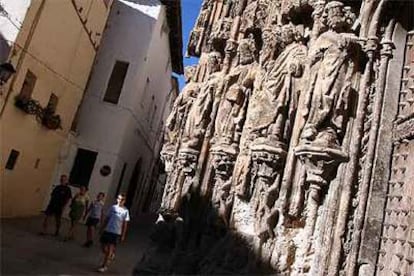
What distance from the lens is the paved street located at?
6.95m

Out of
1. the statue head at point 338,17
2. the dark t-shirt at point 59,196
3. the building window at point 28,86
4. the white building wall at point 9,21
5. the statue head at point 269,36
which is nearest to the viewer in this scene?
the statue head at point 338,17

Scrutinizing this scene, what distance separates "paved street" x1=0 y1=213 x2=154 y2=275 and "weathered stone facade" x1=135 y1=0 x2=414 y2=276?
106 inches

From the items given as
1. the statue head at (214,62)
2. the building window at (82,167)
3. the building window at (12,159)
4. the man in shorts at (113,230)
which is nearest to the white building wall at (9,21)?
the building window at (12,159)

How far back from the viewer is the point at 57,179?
14984 millimetres

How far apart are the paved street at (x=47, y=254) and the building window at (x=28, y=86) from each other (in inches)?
116

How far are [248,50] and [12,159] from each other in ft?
26.9

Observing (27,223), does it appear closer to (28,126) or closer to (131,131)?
(28,126)

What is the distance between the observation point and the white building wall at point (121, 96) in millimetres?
15648

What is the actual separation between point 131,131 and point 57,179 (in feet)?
10.5

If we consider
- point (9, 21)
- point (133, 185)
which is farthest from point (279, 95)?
point (133, 185)

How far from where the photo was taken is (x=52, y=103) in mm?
13555

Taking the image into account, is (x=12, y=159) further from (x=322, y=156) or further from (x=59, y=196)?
(x=322, y=156)

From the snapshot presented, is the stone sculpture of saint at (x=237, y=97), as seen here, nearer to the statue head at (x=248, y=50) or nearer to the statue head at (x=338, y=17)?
the statue head at (x=248, y=50)

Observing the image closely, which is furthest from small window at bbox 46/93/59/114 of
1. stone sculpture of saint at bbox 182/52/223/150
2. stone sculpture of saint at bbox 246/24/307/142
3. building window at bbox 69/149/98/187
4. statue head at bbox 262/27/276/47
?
stone sculpture of saint at bbox 246/24/307/142
